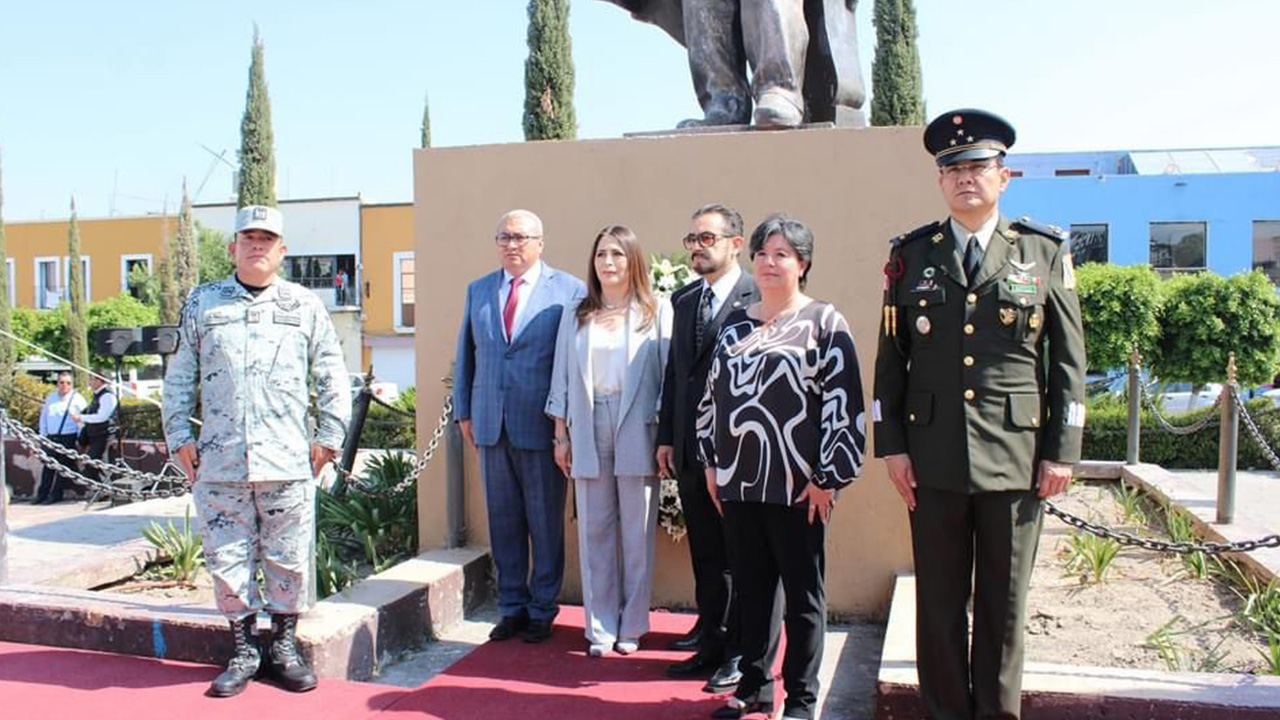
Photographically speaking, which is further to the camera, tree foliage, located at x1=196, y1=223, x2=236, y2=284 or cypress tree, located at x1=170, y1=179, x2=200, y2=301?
tree foliage, located at x1=196, y1=223, x2=236, y2=284

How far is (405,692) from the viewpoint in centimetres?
370

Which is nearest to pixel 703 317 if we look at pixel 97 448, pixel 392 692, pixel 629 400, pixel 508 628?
pixel 629 400

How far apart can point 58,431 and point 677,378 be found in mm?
12751

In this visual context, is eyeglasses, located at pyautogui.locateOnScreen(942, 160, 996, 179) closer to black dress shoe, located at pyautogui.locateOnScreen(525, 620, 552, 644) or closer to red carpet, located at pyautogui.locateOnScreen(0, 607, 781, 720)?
red carpet, located at pyautogui.locateOnScreen(0, 607, 781, 720)

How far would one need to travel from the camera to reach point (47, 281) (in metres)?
38.1

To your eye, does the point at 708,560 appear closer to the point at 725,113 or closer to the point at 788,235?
the point at 788,235

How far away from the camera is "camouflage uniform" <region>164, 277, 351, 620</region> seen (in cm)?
362

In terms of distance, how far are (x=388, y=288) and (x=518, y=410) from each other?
106 feet

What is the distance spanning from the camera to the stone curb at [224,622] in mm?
3926

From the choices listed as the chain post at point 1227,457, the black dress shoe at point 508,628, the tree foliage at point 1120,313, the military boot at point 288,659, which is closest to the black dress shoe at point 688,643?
the black dress shoe at point 508,628

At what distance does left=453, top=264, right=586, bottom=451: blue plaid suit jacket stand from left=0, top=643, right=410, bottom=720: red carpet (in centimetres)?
111

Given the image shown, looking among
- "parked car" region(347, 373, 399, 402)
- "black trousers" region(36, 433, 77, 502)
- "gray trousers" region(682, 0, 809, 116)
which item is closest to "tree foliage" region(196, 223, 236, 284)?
"parked car" region(347, 373, 399, 402)

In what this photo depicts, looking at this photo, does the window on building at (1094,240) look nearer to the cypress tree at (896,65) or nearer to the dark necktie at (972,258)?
the cypress tree at (896,65)

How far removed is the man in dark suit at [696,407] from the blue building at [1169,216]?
25.1 meters
